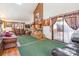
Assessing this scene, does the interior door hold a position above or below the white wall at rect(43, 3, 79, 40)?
below

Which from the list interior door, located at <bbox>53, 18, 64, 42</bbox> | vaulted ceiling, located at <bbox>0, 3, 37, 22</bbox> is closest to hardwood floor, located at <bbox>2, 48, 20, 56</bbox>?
vaulted ceiling, located at <bbox>0, 3, 37, 22</bbox>

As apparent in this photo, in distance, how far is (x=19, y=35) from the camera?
256cm

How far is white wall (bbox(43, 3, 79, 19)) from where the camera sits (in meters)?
2.41

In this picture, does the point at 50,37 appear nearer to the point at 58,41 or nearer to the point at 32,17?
the point at 58,41

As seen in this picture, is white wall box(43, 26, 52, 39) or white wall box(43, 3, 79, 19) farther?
white wall box(43, 26, 52, 39)

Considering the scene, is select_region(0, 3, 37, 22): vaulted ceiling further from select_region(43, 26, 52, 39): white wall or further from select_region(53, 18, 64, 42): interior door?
select_region(53, 18, 64, 42): interior door

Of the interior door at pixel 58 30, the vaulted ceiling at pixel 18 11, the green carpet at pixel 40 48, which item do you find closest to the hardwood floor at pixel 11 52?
the green carpet at pixel 40 48

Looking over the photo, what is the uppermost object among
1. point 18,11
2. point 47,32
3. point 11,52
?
point 18,11

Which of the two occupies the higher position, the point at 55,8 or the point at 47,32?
the point at 55,8

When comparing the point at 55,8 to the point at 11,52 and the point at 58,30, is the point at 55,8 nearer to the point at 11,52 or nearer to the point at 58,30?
the point at 58,30

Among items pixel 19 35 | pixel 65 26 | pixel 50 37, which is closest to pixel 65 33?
pixel 65 26

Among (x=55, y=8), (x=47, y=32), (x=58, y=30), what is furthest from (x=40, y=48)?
(x=55, y=8)

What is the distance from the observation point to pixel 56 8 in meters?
2.51

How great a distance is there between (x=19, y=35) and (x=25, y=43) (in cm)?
21
